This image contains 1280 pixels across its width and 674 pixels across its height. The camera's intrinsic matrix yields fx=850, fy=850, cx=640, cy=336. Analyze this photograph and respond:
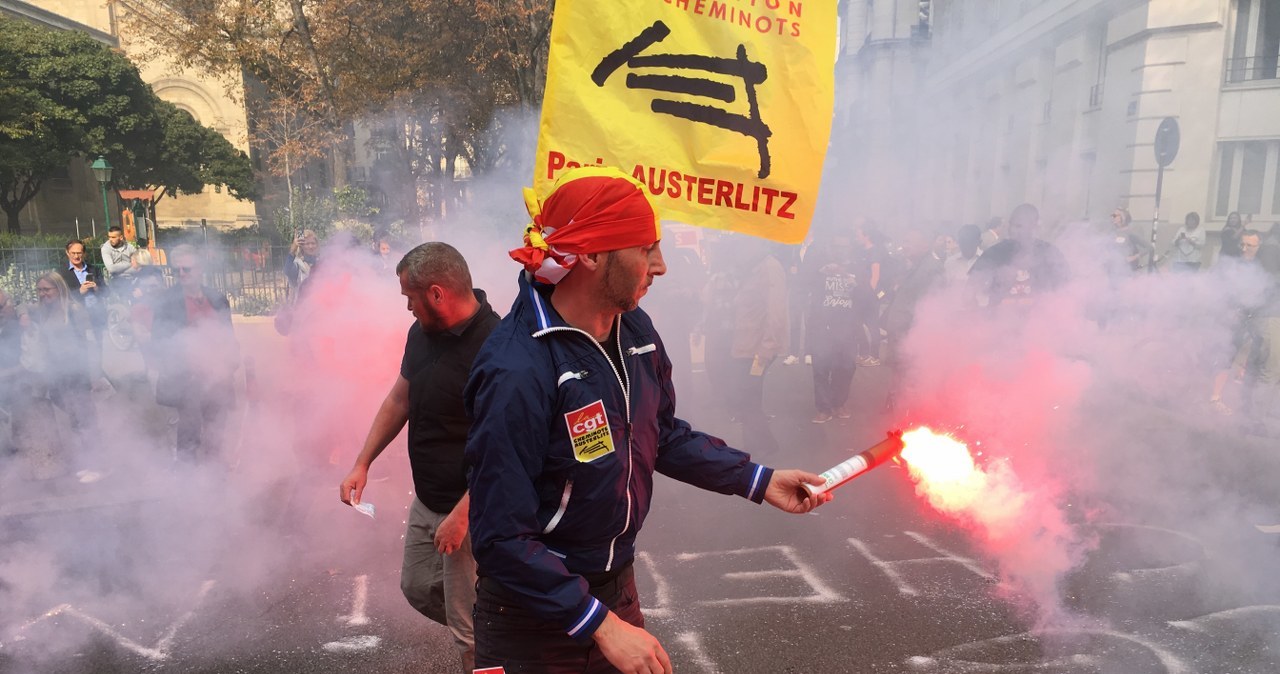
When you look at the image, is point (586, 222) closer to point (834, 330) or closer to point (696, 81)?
point (696, 81)

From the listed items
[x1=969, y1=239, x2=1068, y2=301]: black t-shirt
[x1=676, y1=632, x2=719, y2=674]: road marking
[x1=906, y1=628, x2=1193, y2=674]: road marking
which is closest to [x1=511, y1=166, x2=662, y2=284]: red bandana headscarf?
[x1=676, y1=632, x2=719, y2=674]: road marking

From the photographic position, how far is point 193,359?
20.2ft

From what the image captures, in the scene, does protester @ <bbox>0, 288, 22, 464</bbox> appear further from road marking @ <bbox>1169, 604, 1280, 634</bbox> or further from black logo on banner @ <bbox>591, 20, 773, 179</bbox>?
road marking @ <bbox>1169, 604, 1280, 634</bbox>

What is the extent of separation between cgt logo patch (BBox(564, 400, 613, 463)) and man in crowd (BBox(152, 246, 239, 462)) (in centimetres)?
520

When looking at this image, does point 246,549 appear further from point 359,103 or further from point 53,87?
point 53,87

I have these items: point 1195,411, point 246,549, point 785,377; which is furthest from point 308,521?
point 1195,411

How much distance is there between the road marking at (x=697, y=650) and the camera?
346 centimetres

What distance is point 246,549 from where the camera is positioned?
15.8 feet

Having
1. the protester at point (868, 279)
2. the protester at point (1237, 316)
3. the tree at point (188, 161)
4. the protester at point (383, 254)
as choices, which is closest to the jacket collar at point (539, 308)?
the protester at point (383, 254)

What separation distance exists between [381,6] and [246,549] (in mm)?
15290

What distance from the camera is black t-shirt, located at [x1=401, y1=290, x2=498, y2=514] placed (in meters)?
2.97

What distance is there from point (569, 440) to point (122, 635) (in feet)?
10.2

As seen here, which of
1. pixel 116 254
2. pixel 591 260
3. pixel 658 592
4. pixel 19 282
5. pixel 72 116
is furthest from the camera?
pixel 72 116

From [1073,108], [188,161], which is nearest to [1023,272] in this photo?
[1073,108]
